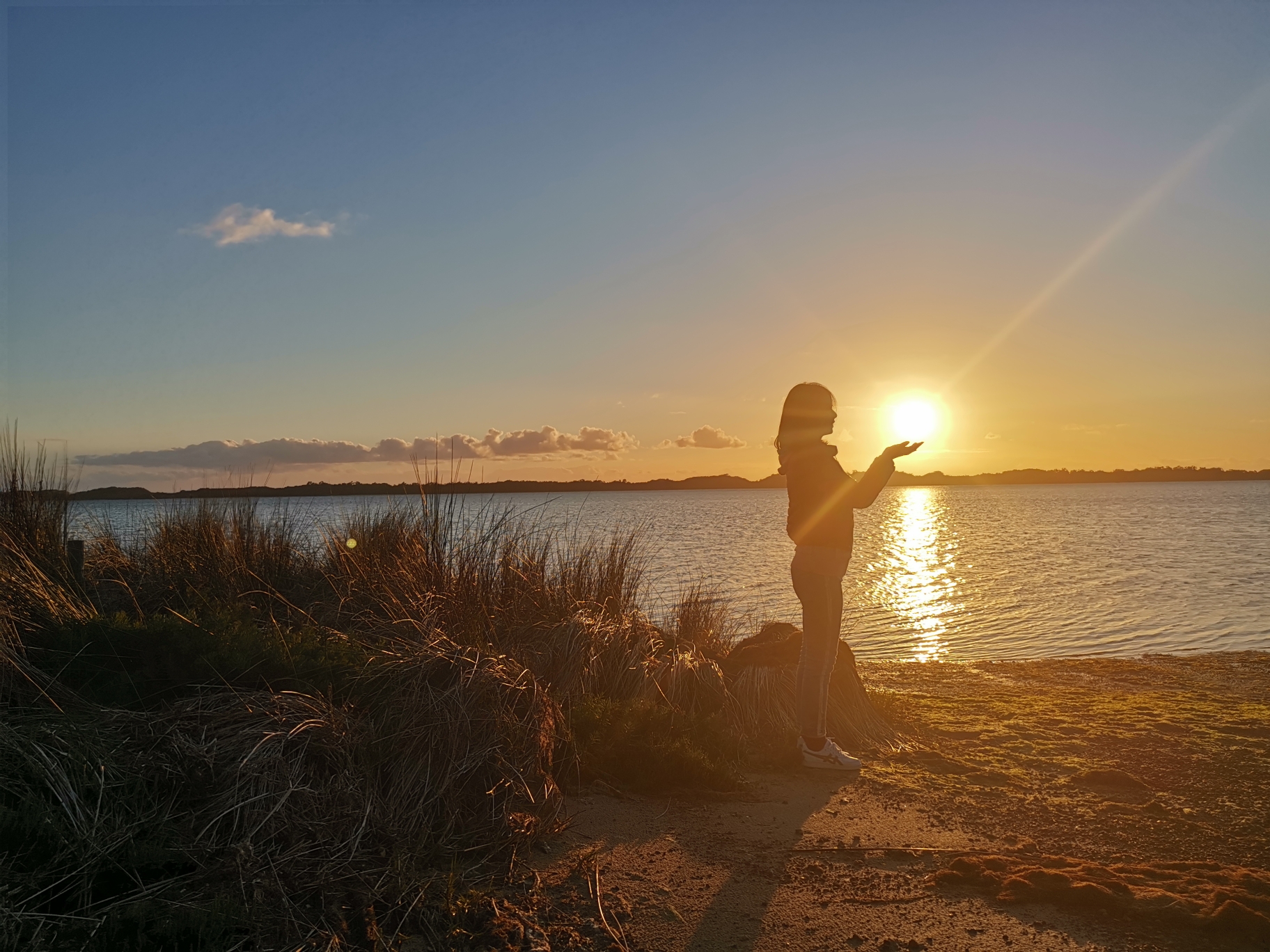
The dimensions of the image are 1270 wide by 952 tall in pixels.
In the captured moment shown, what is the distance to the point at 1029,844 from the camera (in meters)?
4.18

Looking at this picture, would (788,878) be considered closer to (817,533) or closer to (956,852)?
(956,852)

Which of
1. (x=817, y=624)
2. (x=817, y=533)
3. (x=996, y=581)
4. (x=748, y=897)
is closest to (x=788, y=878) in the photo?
(x=748, y=897)

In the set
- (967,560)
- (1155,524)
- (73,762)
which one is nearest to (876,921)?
(73,762)

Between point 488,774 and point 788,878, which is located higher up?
point 488,774

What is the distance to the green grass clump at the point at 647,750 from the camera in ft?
15.9

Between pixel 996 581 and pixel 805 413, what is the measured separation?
18406mm

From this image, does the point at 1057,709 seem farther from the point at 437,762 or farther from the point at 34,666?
the point at 34,666

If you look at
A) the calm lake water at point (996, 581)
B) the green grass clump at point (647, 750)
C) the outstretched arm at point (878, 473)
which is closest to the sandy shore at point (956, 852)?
the green grass clump at point (647, 750)

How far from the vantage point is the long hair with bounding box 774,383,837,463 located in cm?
539

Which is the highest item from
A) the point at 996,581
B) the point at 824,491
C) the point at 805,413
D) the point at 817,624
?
the point at 805,413

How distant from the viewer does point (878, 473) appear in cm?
511

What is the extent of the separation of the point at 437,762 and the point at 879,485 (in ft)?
10.0

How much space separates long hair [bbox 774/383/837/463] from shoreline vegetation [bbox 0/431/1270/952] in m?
1.96

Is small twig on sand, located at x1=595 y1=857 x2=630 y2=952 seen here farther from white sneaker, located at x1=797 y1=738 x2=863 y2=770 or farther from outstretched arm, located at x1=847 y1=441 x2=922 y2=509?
outstretched arm, located at x1=847 y1=441 x2=922 y2=509
